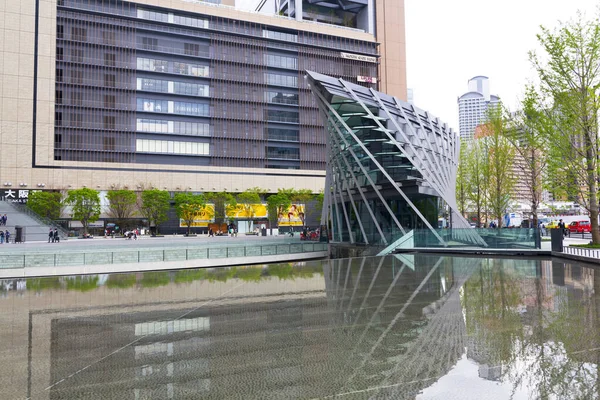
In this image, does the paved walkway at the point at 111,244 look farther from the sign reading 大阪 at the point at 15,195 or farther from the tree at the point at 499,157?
the sign reading 大阪 at the point at 15,195

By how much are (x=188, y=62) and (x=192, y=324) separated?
7434cm

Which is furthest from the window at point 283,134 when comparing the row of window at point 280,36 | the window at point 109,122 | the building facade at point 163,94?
the window at point 109,122

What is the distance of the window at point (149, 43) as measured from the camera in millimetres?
73125

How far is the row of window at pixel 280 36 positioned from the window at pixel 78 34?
1215 inches

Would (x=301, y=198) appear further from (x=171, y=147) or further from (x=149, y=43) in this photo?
(x=149, y=43)

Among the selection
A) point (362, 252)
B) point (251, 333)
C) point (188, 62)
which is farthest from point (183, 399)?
point (188, 62)

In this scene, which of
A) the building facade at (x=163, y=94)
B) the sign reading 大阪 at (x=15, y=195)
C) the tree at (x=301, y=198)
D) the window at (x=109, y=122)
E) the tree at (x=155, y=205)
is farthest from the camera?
the tree at (x=301, y=198)

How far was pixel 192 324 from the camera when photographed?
844 centimetres

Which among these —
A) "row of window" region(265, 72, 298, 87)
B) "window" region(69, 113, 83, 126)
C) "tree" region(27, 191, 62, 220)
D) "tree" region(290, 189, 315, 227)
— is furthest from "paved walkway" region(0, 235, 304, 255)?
"row of window" region(265, 72, 298, 87)

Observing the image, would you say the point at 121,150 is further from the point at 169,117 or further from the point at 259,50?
the point at 259,50

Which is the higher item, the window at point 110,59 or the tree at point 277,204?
the window at point 110,59

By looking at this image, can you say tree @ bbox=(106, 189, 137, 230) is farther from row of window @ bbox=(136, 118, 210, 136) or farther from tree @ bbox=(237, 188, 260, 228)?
tree @ bbox=(237, 188, 260, 228)

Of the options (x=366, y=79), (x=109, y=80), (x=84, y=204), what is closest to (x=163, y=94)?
(x=109, y=80)

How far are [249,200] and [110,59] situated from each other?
32.6 m
